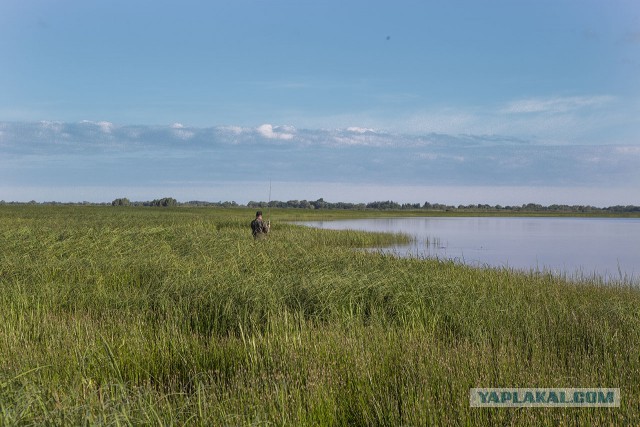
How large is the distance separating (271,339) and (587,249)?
34.6 metres

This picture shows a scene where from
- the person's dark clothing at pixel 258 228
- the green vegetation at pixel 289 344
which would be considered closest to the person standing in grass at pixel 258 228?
the person's dark clothing at pixel 258 228

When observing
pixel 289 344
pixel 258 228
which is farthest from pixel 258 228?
pixel 289 344

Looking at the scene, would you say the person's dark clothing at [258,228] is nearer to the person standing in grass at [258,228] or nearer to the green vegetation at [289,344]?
the person standing in grass at [258,228]

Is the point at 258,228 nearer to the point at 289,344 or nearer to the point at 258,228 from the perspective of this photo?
the point at 258,228

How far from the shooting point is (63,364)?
237 inches

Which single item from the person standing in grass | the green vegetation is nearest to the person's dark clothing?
the person standing in grass

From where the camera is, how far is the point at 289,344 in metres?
6.42

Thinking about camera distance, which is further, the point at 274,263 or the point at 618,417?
the point at 274,263

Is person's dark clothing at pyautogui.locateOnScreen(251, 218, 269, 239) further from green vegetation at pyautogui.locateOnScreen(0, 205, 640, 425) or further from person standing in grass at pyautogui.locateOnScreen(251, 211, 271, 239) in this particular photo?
green vegetation at pyautogui.locateOnScreen(0, 205, 640, 425)

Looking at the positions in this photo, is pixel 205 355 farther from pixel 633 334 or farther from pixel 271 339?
pixel 633 334

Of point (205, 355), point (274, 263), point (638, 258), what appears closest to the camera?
point (205, 355)

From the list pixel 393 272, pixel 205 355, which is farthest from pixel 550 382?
pixel 393 272

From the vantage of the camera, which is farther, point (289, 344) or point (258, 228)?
point (258, 228)

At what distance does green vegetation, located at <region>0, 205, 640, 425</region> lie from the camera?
4.67 m
